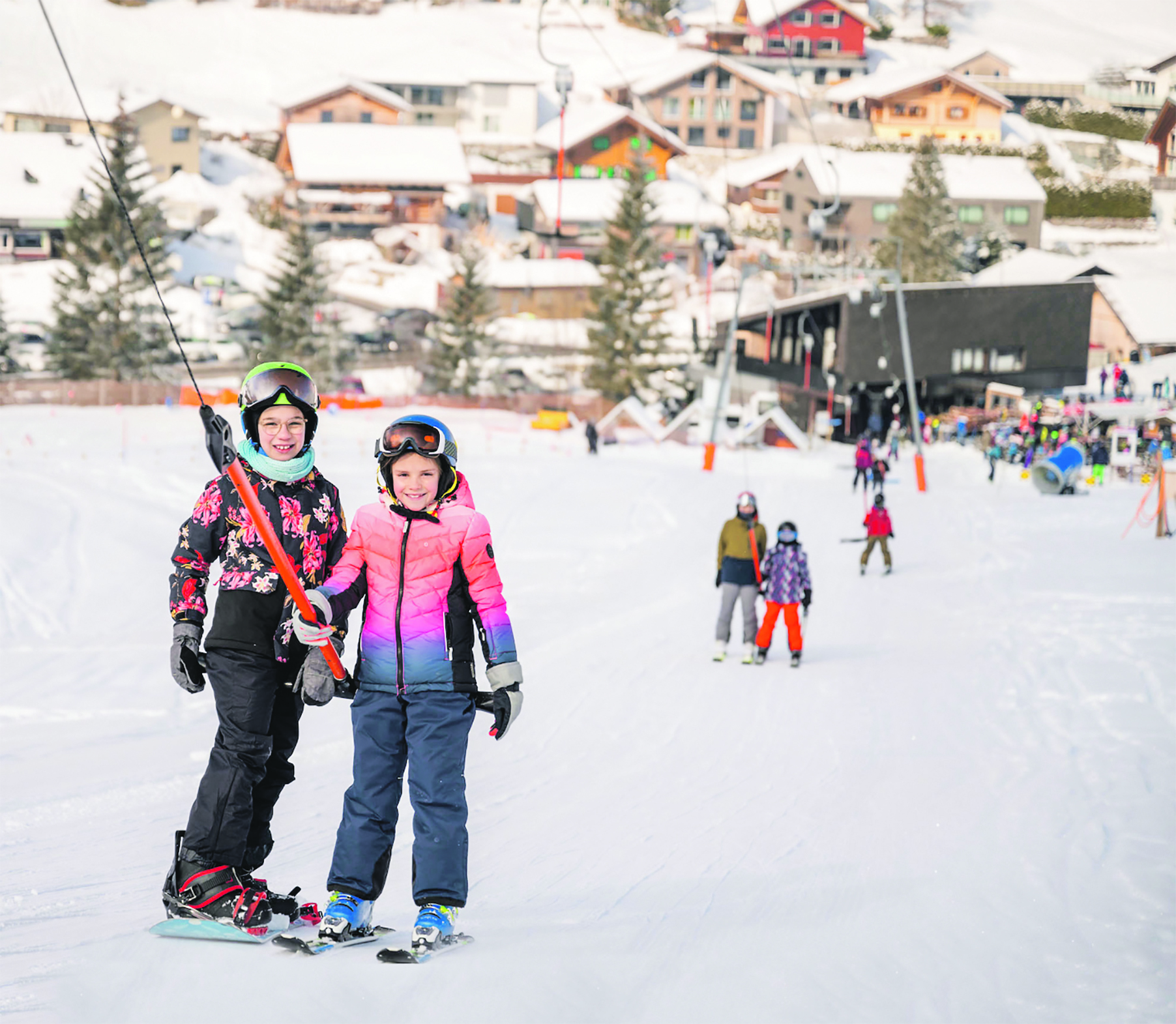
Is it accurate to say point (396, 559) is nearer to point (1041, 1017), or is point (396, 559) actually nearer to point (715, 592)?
point (1041, 1017)

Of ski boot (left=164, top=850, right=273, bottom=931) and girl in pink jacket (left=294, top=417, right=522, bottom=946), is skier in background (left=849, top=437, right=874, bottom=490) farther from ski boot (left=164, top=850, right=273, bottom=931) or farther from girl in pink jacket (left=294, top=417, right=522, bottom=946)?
ski boot (left=164, top=850, right=273, bottom=931)

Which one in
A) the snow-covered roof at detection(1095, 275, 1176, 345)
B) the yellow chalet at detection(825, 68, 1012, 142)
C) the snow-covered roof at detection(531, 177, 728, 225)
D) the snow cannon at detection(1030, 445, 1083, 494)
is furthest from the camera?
the yellow chalet at detection(825, 68, 1012, 142)

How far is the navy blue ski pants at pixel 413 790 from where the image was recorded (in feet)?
14.5

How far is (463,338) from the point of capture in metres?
49.6

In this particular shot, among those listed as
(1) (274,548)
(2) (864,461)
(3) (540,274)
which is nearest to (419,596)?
(1) (274,548)

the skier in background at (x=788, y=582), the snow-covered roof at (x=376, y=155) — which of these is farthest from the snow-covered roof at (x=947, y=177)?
the skier in background at (x=788, y=582)

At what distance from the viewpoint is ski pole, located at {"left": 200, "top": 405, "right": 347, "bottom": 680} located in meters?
3.99

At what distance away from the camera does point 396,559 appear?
4426mm

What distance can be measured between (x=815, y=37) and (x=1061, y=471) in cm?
8094

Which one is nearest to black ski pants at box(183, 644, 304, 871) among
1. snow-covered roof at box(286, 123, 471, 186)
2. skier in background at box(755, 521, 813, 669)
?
skier in background at box(755, 521, 813, 669)

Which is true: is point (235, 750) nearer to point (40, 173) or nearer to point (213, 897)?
point (213, 897)

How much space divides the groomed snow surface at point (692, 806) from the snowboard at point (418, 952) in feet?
0.11

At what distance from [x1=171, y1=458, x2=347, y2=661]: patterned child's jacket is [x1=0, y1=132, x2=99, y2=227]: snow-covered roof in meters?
58.2

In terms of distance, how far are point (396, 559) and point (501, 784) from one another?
4.12 meters
